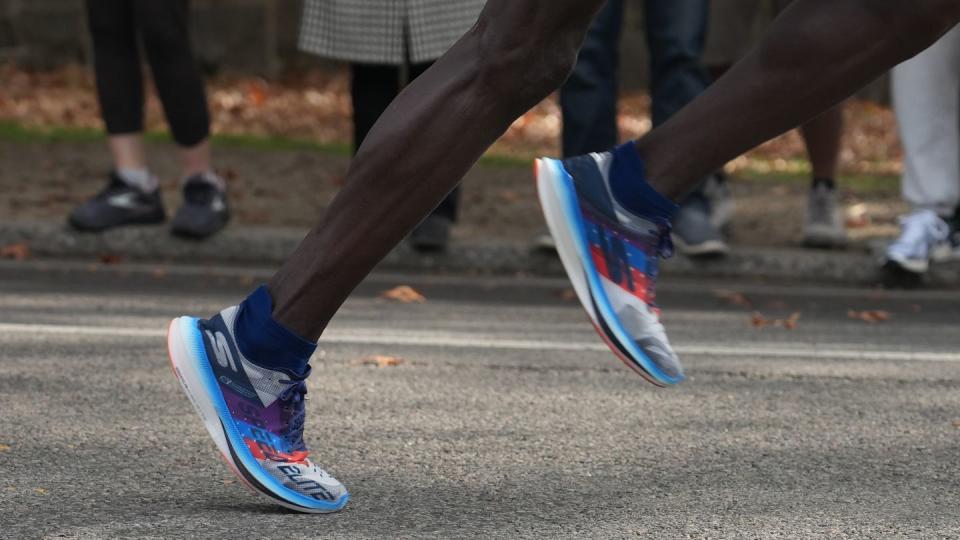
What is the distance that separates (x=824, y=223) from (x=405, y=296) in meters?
2.09

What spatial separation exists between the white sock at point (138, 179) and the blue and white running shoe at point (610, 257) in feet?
12.4

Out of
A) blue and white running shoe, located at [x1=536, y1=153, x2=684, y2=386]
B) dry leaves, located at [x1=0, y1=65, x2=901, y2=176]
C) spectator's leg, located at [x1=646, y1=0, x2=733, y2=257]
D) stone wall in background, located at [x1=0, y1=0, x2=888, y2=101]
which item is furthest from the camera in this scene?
stone wall in background, located at [x1=0, y1=0, x2=888, y2=101]

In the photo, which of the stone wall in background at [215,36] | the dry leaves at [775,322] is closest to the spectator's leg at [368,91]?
the dry leaves at [775,322]

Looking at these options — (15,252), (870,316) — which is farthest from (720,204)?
(15,252)

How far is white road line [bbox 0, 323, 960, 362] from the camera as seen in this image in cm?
418

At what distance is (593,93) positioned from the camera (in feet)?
19.2

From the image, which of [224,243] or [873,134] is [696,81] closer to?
[224,243]

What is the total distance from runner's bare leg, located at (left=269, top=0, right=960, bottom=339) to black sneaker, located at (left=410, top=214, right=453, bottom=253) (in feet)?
11.9

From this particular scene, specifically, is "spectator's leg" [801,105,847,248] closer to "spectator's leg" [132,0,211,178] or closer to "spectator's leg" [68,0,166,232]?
"spectator's leg" [132,0,211,178]

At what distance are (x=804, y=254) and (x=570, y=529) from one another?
4044 mm

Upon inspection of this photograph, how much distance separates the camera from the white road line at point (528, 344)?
418 centimetres

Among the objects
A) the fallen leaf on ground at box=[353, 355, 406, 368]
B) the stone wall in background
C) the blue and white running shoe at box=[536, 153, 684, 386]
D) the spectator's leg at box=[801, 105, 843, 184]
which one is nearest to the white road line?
the fallen leaf on ground at box=[353, 355, 406, 368]

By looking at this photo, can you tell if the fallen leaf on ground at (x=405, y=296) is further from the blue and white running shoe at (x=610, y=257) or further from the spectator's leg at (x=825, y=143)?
the blue and white running shoe at (x=610, y=257)

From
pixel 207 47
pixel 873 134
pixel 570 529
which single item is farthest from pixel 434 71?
pixel 207 47
